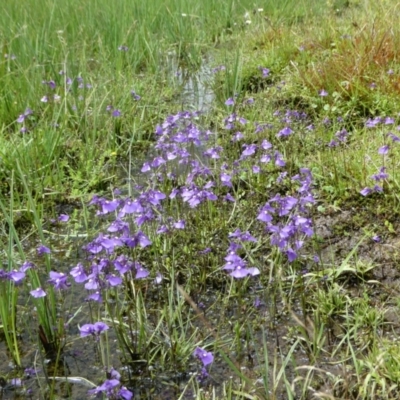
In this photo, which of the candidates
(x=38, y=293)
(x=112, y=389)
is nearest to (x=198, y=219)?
(x=38, y=293)

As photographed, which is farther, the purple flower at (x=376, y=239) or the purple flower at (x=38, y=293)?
the purple flower at (x=376, y=239)

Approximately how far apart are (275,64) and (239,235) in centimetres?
347

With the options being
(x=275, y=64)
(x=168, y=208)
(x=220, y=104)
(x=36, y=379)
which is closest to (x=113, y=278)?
(x=36, y=379)

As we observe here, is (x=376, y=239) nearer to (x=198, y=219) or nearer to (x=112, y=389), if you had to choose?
(x=198, y=219)

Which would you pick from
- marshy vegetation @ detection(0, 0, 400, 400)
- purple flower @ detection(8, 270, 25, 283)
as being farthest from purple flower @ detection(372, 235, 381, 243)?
purple flower @ detection(8, 270, 25, 283)

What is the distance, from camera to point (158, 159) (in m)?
2.81

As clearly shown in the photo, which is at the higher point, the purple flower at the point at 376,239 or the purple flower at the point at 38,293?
the purple flower at the point at 38,293

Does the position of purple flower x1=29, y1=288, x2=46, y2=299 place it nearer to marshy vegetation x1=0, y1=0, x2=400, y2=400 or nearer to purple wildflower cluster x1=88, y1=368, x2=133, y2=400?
marshy vegetation x1=0, y1=0, x2=400, y2=400

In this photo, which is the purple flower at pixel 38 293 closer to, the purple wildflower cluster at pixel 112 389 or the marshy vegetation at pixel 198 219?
the marshy vegetation at pixel 198 219

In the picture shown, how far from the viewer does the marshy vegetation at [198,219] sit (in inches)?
82.1

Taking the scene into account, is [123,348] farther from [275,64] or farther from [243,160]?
[275,64]

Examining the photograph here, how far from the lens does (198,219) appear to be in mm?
2854

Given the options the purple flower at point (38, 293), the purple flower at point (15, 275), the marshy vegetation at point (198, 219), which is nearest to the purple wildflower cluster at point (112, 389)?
the marshy vegetation at point (198, 219)

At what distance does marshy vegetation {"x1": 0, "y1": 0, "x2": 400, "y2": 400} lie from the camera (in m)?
2.09
